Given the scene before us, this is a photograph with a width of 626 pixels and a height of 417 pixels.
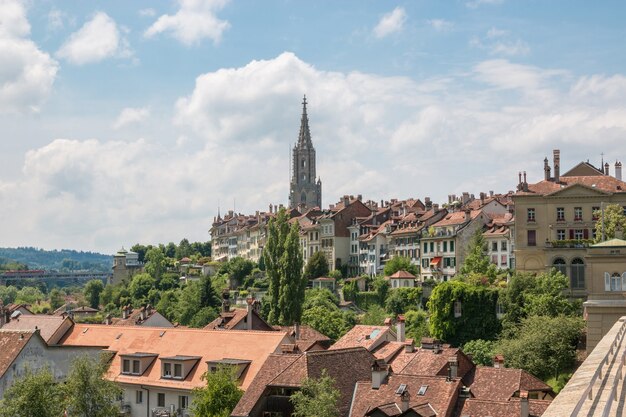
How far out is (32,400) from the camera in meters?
41.5

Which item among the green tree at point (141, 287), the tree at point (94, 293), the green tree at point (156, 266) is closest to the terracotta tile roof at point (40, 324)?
the green tree at point (141, 287)

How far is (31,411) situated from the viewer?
4138 centimetres

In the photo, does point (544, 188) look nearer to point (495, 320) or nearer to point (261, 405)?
point (495, 320)

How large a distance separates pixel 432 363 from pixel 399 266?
57919mm

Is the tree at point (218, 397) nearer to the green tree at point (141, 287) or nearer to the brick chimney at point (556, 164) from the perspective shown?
the brick chimney at point (556, 164)

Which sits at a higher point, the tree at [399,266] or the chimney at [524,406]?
the tree at [399,266]

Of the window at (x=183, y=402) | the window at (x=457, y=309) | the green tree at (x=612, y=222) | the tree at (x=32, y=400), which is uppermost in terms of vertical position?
the green tree at (x=612, y=222)

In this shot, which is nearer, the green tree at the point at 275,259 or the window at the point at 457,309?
the window at the point at 457,309

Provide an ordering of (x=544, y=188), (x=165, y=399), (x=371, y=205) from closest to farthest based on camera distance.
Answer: (x=165, y=399)
(x=544, y=188)
(x=371, y=205)

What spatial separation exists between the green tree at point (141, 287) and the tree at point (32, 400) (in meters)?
98.3

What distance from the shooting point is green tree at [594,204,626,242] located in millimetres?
68562

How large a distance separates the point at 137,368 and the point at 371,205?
101 meters

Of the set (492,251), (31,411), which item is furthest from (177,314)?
(31,411)

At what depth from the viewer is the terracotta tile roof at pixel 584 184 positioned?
74.0m
